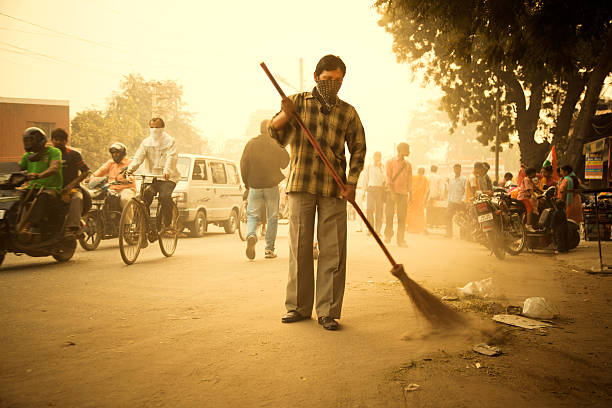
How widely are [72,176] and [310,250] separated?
→ 5363 millimetres

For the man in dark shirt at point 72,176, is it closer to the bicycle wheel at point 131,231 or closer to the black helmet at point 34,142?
the black helmet at point 34,142

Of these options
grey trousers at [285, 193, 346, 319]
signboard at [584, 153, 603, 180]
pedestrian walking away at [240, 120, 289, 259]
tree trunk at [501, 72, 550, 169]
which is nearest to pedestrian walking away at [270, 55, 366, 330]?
grey trousers at [285, 193, 346, 319]

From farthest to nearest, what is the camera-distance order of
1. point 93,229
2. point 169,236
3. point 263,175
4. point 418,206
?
1. point 418,206
2. point 93,229
3. point 169,236
4. point 263,175

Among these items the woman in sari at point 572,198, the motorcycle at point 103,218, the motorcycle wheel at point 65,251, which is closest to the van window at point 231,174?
the motorcycle at point 103,218

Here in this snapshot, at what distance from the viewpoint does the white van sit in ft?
43.7

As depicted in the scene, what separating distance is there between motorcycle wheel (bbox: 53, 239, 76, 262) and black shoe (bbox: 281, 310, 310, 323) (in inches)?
204

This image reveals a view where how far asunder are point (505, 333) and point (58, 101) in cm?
3772

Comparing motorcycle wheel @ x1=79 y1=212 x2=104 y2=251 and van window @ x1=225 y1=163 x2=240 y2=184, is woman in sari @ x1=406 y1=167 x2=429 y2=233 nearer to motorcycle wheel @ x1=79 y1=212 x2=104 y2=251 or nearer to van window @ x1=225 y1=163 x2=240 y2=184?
van window @ x1=225 y1=163 x2=240 y2=184

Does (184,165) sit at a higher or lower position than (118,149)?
lower

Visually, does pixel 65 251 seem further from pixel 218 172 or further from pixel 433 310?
pixel 218 172

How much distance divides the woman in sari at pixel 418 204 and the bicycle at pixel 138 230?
29.2ft

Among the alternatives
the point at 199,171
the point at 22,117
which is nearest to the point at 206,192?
the point at 199,171

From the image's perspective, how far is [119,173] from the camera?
11141mm

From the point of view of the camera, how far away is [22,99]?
1417 inches
